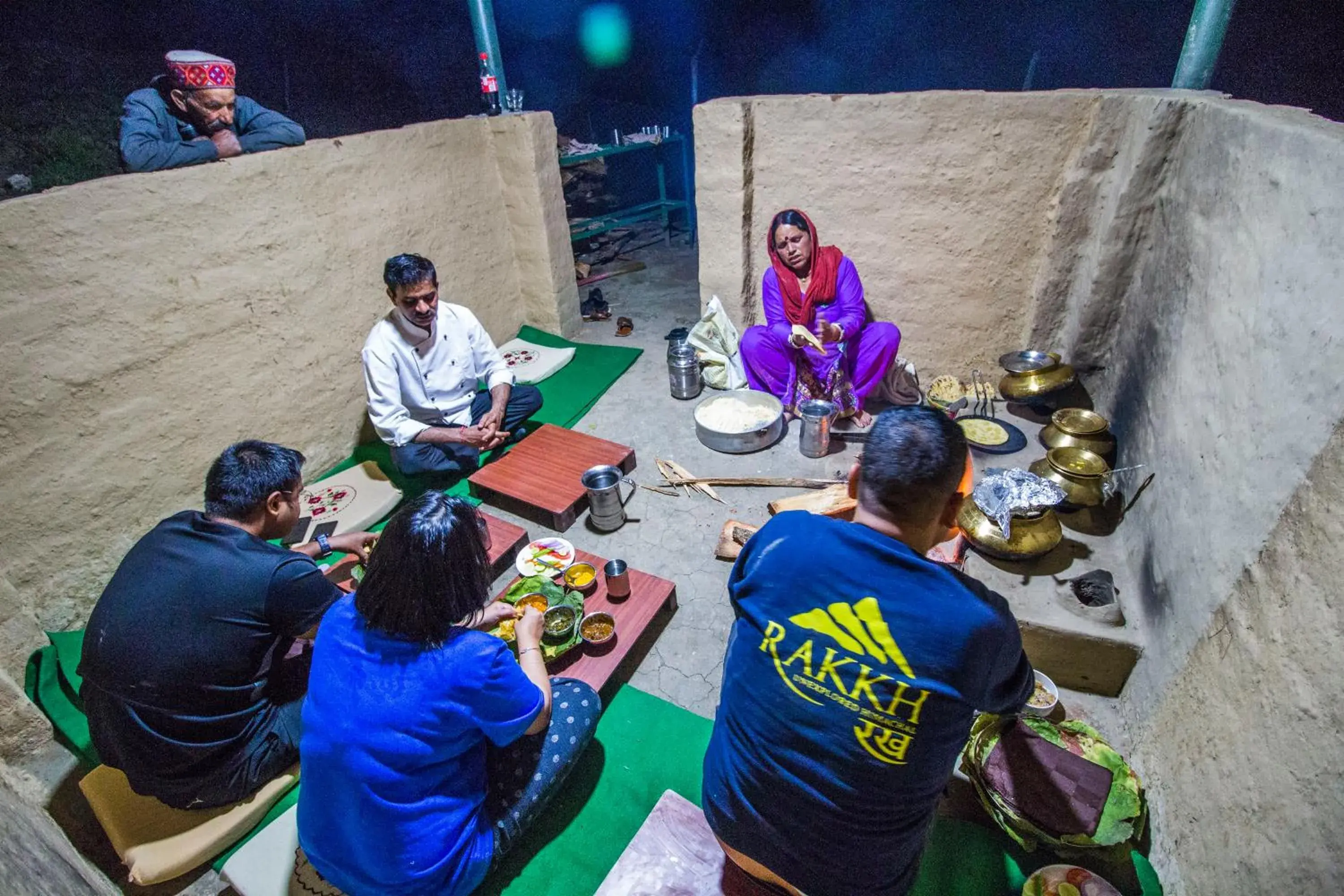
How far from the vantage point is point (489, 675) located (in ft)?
6.04

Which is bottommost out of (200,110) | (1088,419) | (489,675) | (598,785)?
(598,785)

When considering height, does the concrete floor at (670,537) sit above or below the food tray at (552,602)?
below

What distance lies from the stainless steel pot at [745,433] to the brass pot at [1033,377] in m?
1.66

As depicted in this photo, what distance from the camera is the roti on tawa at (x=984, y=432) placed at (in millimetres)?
4090

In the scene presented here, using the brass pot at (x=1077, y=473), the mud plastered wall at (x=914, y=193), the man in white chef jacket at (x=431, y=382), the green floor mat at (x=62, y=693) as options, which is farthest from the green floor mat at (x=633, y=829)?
the mud plastered wall at (x=914, y=193)

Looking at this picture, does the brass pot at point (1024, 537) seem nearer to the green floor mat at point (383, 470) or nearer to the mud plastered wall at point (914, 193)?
the green floor mat at point (383, 470)

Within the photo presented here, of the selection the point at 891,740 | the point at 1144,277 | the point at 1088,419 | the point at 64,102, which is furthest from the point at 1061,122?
the point at 64,102

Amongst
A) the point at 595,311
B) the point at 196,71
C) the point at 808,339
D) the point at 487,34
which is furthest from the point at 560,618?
the point at 487,34

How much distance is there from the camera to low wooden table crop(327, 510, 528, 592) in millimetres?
3326

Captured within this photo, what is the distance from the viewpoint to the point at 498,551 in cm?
359

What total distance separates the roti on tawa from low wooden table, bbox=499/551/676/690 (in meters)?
2.37

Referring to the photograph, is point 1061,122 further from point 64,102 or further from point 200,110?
point 64,102

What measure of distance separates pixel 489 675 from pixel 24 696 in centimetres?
227

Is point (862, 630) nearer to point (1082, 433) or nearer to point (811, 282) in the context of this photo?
point (1082, 433)
